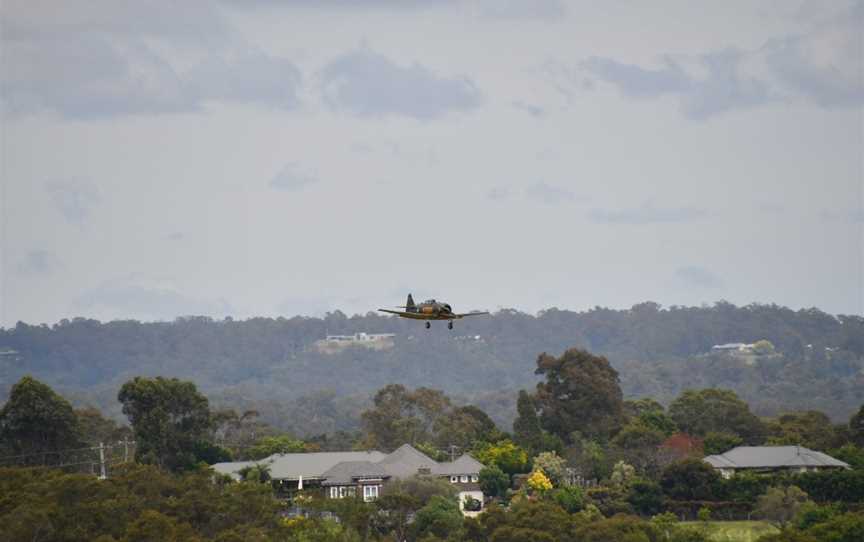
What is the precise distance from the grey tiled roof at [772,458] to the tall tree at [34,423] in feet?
173

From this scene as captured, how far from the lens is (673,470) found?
13962cm

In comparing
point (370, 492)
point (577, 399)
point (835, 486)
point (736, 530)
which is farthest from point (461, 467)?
point (577, 399)

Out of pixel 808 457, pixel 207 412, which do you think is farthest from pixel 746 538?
pixel 207 412

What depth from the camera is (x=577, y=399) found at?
185 metres

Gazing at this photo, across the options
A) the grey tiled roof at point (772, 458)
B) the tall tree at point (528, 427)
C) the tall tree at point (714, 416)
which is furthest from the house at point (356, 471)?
the tall tree at point (714, 416)

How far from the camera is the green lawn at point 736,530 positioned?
121188mm

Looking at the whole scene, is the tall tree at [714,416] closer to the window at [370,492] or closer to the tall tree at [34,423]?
the window at [370,492]

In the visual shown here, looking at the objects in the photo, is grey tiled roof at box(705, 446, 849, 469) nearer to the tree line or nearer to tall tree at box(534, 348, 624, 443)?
the tree line

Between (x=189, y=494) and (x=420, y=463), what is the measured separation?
41.7 meters

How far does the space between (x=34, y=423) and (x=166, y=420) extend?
10.8 m

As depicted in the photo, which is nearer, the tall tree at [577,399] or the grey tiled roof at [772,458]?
the grey tiled roof at [772,458]

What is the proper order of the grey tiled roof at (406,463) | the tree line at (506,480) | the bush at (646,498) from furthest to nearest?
the grey tiled roof at (406,463) → the bush at (646,498) → the tree line at (506,480)

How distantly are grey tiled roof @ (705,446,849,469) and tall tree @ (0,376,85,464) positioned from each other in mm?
52746

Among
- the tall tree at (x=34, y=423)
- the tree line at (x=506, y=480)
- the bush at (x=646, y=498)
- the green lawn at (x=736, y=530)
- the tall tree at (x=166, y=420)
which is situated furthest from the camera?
the tall tree at (x=34, y=423)
